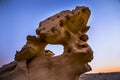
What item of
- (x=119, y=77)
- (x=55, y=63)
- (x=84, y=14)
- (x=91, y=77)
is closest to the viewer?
(x=55, y=63)

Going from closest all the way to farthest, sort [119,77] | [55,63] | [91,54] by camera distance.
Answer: [91,54] → [55,63] → [119,77]

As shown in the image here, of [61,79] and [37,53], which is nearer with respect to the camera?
[61,79]

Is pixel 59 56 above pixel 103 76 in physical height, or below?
above

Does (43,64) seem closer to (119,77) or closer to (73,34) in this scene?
(73,34)

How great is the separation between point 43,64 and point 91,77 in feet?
26.0

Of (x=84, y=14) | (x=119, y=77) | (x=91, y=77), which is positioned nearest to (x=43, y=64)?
(x=84, y=14)

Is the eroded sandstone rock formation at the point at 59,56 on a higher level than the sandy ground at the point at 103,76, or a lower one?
higher

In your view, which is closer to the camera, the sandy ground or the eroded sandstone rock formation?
the eroded sandstone rock formation

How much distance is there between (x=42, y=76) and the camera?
16.6ft

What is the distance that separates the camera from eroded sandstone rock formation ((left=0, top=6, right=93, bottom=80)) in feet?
16.1

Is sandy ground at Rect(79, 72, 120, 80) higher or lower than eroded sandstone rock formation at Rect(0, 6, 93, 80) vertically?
lower

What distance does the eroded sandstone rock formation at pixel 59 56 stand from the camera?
16.1 ft

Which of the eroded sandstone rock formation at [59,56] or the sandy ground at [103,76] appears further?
the sandy ground at [103,76]

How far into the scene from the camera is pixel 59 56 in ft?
17.1
